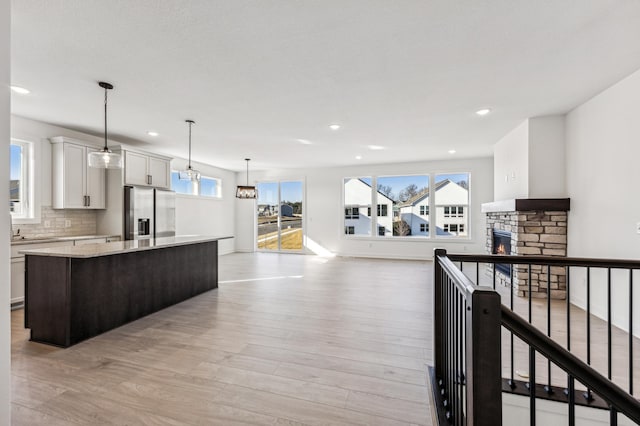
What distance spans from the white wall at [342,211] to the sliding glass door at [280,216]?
0.81 ft

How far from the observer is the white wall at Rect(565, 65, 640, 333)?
9.78 feet

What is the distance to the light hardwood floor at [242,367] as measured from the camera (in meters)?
1.85

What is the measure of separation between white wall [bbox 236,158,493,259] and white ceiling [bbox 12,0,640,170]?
2.93 meters

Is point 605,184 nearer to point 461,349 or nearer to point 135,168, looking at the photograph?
point 461,349

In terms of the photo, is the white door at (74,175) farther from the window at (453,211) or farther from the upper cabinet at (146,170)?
the window at (453,211)

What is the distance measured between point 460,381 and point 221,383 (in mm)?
1621

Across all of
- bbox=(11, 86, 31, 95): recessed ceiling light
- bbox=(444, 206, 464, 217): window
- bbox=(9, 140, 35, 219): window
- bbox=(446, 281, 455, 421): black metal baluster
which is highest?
bbox=(11, 86, 31, 95): recessed ceiling light

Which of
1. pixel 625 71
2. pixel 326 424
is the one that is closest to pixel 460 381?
pixel 326 424

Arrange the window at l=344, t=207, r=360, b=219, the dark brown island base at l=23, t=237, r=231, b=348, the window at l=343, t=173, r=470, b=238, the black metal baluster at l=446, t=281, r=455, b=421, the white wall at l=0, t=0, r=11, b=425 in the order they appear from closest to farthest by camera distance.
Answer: the white wall at l=0, t=0, r=11, b=425, the black metal baluster at l=446, t=281, r=455, b=421, the dark brown island base at l=23, t=237, r=231, b=348, the window at l=343, t=173, r=470, b=238, the window at l=344, t=207, r=360, b=219

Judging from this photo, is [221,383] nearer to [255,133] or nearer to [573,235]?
[255,133]

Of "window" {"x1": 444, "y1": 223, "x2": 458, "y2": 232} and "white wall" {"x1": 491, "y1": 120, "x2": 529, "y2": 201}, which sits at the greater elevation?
"white wall" {"x1": 491, "y1": 120, "x2": 529, "y2": 201}

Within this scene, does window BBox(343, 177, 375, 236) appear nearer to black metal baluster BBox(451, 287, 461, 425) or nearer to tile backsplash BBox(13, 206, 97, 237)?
tile backsplash BBox(13, 206, 97, 237)

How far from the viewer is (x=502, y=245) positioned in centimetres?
530

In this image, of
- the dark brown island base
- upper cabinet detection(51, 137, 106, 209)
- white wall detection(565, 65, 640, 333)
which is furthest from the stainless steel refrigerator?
white wall detection(565, 65, 640, 333)
